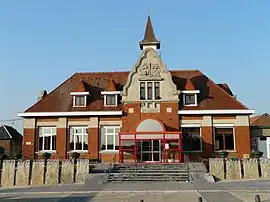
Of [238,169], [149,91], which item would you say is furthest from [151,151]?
[238,169]

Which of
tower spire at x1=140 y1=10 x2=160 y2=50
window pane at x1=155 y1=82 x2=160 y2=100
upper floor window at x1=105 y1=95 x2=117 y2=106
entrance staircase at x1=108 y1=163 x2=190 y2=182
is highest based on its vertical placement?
tower spire at x1=140 y1=10 x2=160 y2=50

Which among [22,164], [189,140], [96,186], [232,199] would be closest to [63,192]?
[96,186]

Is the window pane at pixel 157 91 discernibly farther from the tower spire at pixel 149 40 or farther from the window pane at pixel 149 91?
the tower spire at pixel 149 40

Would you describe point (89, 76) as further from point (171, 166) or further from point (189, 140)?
point (171, 166)

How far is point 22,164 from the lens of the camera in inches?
839

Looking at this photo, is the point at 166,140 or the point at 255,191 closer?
the point at 255,191

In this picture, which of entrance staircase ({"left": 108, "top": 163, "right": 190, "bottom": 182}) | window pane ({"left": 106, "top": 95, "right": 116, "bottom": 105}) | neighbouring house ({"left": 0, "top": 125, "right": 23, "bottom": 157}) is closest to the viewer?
entrance staircase ({"left": 108, "top": 163, "right": 190, "bottom": 182})

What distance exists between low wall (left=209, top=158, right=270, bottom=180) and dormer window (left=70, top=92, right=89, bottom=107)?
14.0 meters

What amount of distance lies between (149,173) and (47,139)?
41.2 ft

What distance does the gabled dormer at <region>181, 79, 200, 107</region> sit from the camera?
30.5 meters

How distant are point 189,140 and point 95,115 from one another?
863 centimetres

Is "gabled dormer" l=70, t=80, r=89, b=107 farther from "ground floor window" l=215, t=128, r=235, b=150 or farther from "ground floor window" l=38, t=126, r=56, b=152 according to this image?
"ground floor window" l=215, t=128, r=235, b=150

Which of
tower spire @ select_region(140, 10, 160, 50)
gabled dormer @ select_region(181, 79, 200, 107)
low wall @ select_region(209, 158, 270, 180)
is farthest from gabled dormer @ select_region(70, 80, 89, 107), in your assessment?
low wall @ select_region(209, 158, 270, 180)

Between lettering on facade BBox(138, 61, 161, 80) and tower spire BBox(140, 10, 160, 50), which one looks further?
tower spire BBox(140, 10, 160, 50)
